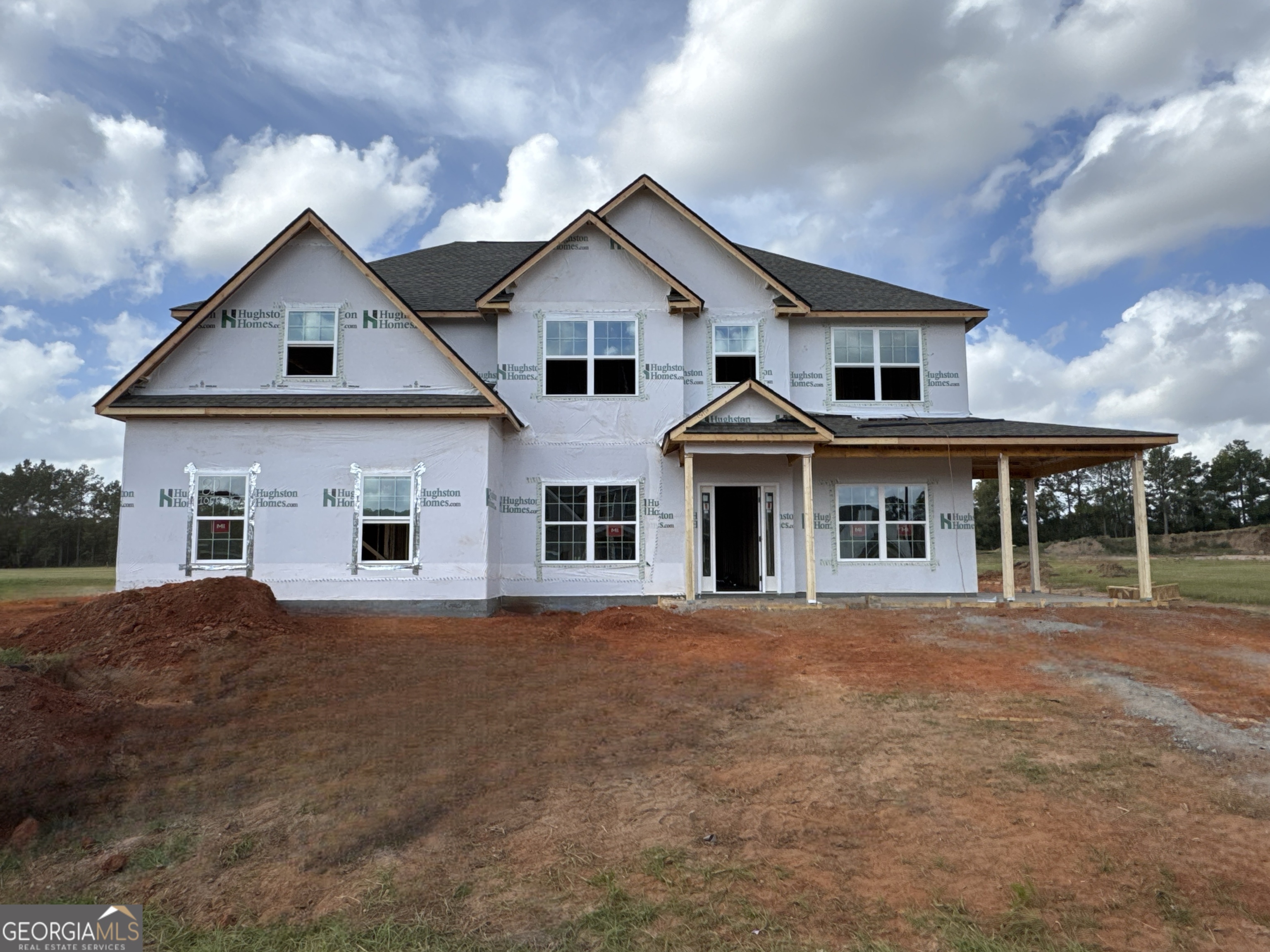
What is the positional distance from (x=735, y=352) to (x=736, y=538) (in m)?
4.96

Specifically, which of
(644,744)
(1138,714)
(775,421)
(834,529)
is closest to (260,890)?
(644,744)

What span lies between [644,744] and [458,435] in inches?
363

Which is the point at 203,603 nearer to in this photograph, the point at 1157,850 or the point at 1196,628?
the point at 1157,850

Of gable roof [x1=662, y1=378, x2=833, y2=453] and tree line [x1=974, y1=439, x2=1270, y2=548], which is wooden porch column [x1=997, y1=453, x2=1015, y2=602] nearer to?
gable roof [x1=662, y1=378, x2=833, y2=453]

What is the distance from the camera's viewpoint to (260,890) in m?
4.09

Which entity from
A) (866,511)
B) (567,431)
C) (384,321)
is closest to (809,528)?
(866,511)

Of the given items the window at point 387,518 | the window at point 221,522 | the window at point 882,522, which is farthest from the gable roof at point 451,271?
the window at point 882,522

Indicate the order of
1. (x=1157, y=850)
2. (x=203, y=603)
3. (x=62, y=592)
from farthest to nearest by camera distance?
1. (x=62, y=592)
2. (x=203, y=603)
3. (x=1157, y=850)

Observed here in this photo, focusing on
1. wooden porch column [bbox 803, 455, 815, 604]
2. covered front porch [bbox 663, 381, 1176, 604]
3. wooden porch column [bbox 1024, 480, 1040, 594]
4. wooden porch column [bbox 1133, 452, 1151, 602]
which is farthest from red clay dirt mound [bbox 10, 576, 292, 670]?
wooden porch column [bbox 1024, 480, 1040, 594]

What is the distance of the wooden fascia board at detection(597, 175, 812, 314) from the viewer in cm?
1688

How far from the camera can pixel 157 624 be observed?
34.6 feet

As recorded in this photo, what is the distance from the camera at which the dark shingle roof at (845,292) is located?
56.3 ft

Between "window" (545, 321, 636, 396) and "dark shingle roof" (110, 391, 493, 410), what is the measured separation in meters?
2.51
